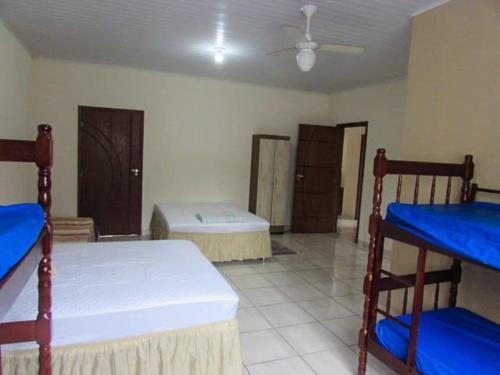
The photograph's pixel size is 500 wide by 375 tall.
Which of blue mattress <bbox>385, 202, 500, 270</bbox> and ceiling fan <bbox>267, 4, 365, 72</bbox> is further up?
ceiling fan <bbox>267, 4, 365, 72</bbox>

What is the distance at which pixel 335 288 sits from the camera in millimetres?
3836

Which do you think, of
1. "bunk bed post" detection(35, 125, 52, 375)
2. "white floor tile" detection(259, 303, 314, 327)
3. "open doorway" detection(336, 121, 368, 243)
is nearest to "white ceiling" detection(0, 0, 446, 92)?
"bunk bed post" detection(35, 125, 52, 375)

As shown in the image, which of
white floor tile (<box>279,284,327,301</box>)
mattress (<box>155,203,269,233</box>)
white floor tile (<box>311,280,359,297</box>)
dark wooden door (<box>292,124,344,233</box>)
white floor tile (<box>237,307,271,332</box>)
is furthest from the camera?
dark wooden door (<box>292,124,344,233</box>)

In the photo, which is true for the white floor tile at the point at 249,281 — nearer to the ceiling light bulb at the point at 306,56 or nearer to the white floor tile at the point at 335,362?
the white floor tile at the point at 335,362

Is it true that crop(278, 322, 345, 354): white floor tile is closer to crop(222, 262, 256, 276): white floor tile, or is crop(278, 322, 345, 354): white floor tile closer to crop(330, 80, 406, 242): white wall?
crop(222, 262, 256, 276): white floor tile

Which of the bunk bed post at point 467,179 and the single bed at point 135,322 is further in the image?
the bunk bed post at point 467,179

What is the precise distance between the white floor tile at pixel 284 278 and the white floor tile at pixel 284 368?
1.44m

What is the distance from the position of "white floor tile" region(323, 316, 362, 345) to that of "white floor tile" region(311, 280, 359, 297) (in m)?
0.54

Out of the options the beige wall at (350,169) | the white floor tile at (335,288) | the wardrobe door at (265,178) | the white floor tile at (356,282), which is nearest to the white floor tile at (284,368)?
the white floor tile at (335,288)

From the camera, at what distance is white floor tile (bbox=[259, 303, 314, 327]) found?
3005mm

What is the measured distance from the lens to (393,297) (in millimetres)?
3059

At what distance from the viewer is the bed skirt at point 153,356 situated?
5.62ft

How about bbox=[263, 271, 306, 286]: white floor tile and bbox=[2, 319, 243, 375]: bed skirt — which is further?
bbox=[263, 271, 306, 286]: white floor tile

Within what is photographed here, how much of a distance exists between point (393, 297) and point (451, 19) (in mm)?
2236
